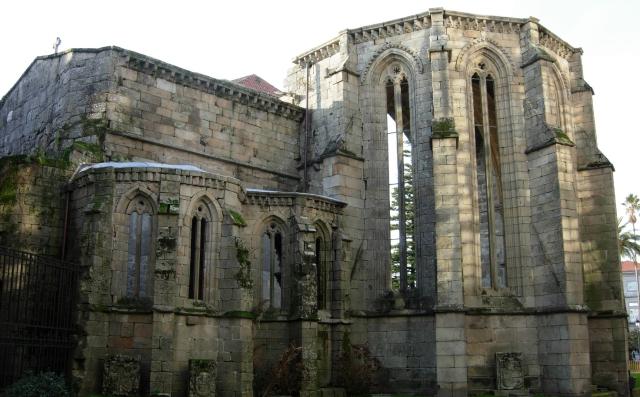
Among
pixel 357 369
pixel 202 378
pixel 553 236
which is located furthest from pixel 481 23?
pixel 202 378

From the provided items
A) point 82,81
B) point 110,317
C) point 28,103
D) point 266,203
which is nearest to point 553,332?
point 266,203

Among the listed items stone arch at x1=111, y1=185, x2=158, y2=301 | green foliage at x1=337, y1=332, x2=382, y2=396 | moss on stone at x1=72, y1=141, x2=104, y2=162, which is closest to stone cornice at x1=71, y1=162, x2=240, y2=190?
stone arch at x1=111, y1=185, x2=158, y2=301

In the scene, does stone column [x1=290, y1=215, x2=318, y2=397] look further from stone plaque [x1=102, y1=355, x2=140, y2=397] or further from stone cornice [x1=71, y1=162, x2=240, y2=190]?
stone plaque [x1=102, y1=355, x2=140, y2=397]

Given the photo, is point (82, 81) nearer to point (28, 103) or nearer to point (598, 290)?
point (28, 103)

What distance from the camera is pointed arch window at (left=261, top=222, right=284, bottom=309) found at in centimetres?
2212

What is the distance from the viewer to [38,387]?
15.1 m

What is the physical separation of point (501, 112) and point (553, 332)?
781 centimetres

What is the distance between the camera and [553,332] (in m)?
22.5

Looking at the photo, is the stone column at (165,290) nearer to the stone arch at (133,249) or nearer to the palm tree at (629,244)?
the stone arch at (133,249)

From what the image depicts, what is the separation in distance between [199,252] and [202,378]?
3437mm

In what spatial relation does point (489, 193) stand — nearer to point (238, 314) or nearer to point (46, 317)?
point (238, 314)

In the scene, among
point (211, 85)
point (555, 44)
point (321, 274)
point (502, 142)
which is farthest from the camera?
point (555, 44)

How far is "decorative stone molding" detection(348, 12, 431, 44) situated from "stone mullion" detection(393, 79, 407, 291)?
1.87 m

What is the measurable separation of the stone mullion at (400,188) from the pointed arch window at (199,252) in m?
7.62
